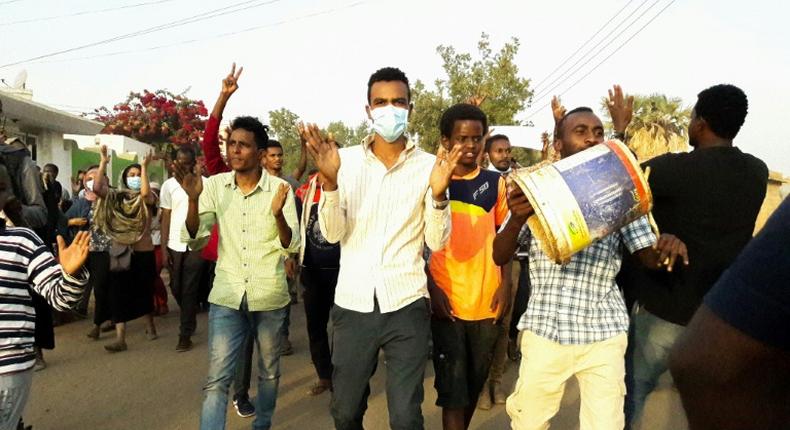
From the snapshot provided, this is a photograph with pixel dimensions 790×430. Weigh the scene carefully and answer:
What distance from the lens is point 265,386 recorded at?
3.98m

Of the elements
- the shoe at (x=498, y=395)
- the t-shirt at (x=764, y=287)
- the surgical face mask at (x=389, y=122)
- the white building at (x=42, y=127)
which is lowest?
the shoe at (x=498, y=395)

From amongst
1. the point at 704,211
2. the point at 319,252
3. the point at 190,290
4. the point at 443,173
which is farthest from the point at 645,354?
the point at 190,290

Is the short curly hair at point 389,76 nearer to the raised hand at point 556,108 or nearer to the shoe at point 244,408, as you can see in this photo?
Result: the raised hand at point 556,108

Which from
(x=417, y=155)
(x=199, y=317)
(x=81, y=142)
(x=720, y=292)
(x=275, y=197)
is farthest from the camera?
(x=81, y=142)

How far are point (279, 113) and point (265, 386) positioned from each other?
30430mm

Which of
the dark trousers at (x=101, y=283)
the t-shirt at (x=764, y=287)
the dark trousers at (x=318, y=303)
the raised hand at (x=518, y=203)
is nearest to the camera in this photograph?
the t-shirt at (x=764, y=287)

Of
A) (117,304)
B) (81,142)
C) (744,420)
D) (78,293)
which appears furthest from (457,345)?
(81,142)

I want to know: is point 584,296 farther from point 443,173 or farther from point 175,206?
point 175,206

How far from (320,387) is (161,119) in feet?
68.8

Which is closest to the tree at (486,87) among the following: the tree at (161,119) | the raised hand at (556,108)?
the tree at (161,119)

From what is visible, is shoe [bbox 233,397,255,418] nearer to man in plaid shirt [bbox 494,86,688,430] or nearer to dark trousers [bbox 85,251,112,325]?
man in plaid shirt [bbox 494,86,688,430]

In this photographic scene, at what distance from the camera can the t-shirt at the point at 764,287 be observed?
907 millimetres

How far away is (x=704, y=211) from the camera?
3.37 m

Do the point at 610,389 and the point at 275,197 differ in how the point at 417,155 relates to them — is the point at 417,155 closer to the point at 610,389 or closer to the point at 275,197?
the point at 275,197
